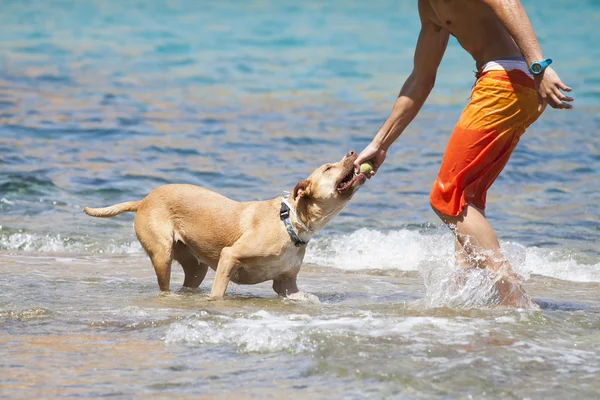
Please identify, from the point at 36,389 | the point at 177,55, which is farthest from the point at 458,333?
the point at 177,55

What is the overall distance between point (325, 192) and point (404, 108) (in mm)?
833

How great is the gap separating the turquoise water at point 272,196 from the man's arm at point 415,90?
0.92 m

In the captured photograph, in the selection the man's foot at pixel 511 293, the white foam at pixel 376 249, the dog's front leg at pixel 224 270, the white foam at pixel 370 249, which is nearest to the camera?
the man's foot at pixel 511 293

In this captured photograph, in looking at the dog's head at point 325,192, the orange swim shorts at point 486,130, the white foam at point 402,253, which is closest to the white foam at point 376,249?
the white foam at point 402,253

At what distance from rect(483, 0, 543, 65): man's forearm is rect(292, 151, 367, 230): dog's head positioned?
5.30 ft

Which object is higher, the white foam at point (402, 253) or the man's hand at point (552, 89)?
the man's hand at point (552, 89)

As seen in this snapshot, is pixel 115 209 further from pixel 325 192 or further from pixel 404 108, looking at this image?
pixel 404 108

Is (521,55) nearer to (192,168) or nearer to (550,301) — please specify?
(550,301)

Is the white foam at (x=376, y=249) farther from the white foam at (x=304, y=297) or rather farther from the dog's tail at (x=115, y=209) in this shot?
the dog's tail at (x=115, y=209)

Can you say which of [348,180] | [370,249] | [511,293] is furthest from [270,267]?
[370,249]

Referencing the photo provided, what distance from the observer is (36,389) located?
4582 millimetres

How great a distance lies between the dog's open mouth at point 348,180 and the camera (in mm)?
6574

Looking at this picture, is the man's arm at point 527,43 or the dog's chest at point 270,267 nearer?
the man's arm at point 527,43

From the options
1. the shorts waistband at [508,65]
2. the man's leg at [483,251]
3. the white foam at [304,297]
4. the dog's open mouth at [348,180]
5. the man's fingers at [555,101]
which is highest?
the shorts waistband at [508,65]
